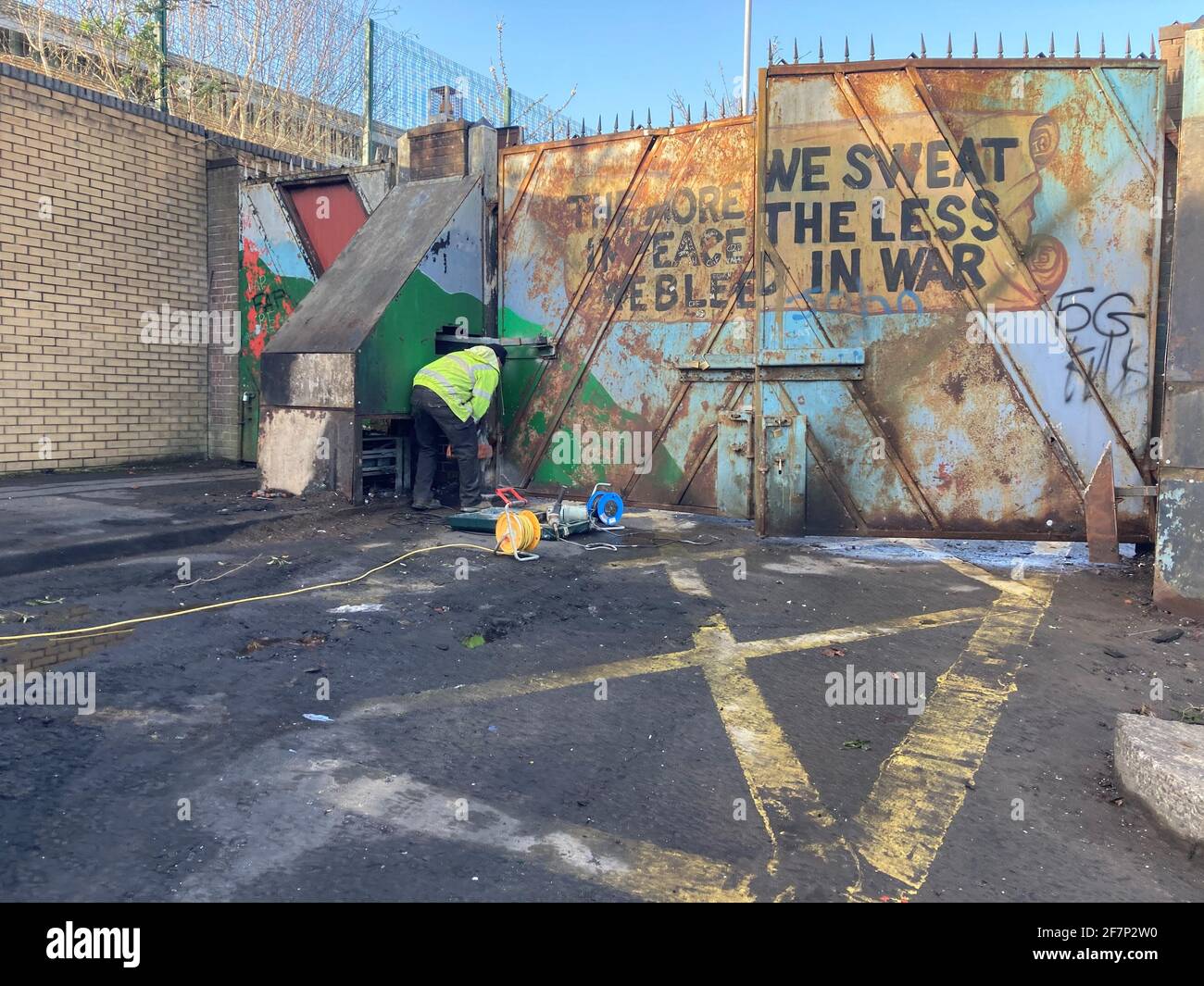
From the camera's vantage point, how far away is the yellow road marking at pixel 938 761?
2574 mm

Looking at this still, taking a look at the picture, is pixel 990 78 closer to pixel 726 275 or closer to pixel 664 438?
pixel 726 275

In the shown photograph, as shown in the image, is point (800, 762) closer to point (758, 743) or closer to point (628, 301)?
point (758, 743)

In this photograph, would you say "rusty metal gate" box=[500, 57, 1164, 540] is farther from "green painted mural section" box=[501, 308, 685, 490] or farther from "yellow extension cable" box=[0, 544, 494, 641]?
"yellow extension cable" box=[0, 544, 494, 641]

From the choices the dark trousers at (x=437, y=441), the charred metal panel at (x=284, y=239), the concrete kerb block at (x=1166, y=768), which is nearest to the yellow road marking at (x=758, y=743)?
the concrete kerb block at (x=1166, y=768)

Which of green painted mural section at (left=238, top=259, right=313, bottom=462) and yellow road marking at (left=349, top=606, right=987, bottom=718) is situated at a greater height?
green painted mural section at (left=238, top=259, right=313, bottom=462)

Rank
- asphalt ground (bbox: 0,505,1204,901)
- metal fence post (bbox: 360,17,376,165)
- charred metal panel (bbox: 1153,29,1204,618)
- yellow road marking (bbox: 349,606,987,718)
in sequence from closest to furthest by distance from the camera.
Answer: asphalt ground (bbox: 0,505,1204,901)
yellow road marking (bbox: 349,606,987,718)
charred metal panel (bbox: 1153,29,1204,618)
metal fence post (bbox: 360,17,376,165)

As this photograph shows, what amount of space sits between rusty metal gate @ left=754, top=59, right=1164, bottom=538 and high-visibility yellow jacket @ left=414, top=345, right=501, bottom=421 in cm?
257

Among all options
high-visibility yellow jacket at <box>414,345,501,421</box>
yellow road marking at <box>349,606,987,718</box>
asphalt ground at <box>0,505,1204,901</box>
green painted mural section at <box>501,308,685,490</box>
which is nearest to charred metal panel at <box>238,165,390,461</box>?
green painted mural section at <box>501,308,685,490</box>

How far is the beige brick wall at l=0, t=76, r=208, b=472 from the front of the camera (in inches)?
375

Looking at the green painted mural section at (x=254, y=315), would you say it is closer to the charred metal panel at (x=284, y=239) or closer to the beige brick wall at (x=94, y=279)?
the charred metal panel at (x=284, y=239)

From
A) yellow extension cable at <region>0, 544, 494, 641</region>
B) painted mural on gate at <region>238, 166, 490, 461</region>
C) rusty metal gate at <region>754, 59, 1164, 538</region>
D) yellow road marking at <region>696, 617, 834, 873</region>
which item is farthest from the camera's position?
painted mural on gate at <region>238, 166, 490, 461</region>

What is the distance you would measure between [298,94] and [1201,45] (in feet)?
50.4
